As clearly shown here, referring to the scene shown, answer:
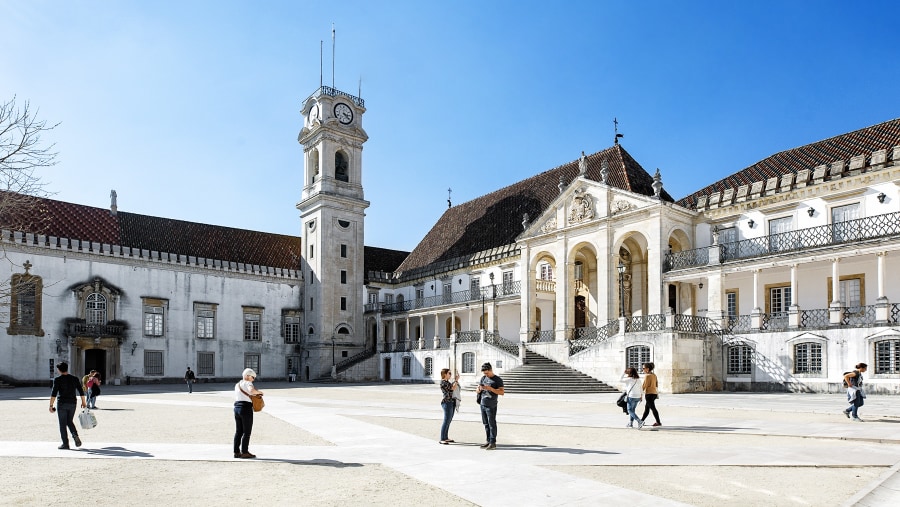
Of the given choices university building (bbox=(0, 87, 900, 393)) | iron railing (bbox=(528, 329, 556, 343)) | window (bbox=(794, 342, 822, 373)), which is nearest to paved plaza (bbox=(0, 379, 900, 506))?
university building (bbox=(0, 87, 900, 393))

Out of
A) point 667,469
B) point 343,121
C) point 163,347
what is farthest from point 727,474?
point 343,121

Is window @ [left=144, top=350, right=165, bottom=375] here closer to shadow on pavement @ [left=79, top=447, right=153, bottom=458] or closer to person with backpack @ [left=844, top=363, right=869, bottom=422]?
shadow on pavement @ [left=79, top=447, right=153, bottom=458]

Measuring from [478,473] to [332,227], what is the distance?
1607 inches

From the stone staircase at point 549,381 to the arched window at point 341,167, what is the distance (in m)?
23.1

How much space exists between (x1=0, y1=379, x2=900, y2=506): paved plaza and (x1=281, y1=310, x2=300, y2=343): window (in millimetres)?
32027

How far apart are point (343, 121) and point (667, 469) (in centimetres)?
4395

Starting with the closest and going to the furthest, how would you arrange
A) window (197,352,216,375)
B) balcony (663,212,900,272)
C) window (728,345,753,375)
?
balcony (663,212,900,272)
window (728,345,753,375)
window (197,352,216,375)

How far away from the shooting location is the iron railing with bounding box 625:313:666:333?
28.7 metres

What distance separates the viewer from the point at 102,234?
143ft

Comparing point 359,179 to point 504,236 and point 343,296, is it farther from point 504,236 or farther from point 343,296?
point 504,236

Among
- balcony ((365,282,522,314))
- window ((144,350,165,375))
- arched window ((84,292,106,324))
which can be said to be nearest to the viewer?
balcony ((365,282,522,314))

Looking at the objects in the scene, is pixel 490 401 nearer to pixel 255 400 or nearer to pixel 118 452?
pixel 255 400

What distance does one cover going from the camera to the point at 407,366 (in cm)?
4362

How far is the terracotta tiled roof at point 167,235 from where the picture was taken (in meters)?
42.7
